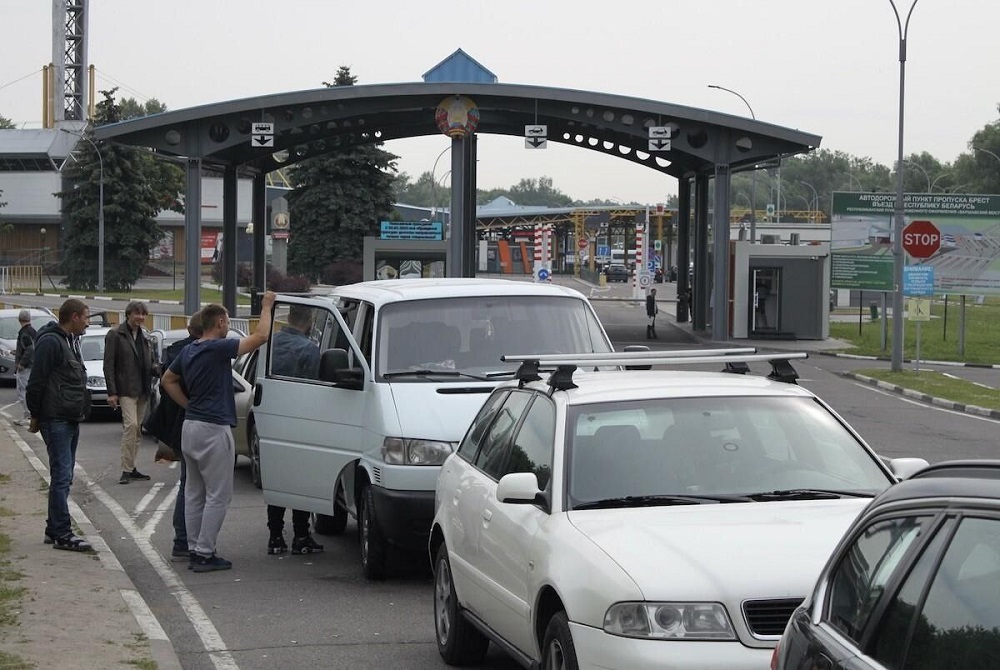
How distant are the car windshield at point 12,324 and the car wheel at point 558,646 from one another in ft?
89.3

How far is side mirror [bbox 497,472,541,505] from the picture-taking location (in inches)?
229

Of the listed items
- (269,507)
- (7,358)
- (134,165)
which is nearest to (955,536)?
(269,507)

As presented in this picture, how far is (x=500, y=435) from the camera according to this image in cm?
701

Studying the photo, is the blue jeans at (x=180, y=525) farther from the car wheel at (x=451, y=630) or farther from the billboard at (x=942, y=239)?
the billboard at (x=942, y=239)

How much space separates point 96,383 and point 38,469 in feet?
22.3

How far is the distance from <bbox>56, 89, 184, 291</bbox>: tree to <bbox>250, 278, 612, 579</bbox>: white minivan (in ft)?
225

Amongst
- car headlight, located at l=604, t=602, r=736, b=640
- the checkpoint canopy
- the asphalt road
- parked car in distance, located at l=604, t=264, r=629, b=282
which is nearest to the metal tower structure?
parked car in distance, located at l=604, t=264, r=629, b=282

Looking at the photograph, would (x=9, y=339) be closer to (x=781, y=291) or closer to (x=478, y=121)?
(x=478, y=121)

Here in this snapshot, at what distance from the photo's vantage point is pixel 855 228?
4591cm

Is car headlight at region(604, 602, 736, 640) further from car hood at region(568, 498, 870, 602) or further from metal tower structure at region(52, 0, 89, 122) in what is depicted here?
metal tower structure at region(52, 0, 89, 122)

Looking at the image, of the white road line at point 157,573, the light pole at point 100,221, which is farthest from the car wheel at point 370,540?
the light pole at point 100,221

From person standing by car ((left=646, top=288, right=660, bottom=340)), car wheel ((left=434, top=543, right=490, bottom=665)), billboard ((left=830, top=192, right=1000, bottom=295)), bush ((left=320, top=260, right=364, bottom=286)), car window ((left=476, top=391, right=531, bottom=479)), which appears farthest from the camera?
bush ((left=320, top=260, right=364, bottom=286))

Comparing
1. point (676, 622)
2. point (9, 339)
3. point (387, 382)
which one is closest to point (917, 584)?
point (676, 622)

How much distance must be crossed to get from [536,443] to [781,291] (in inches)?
1680
